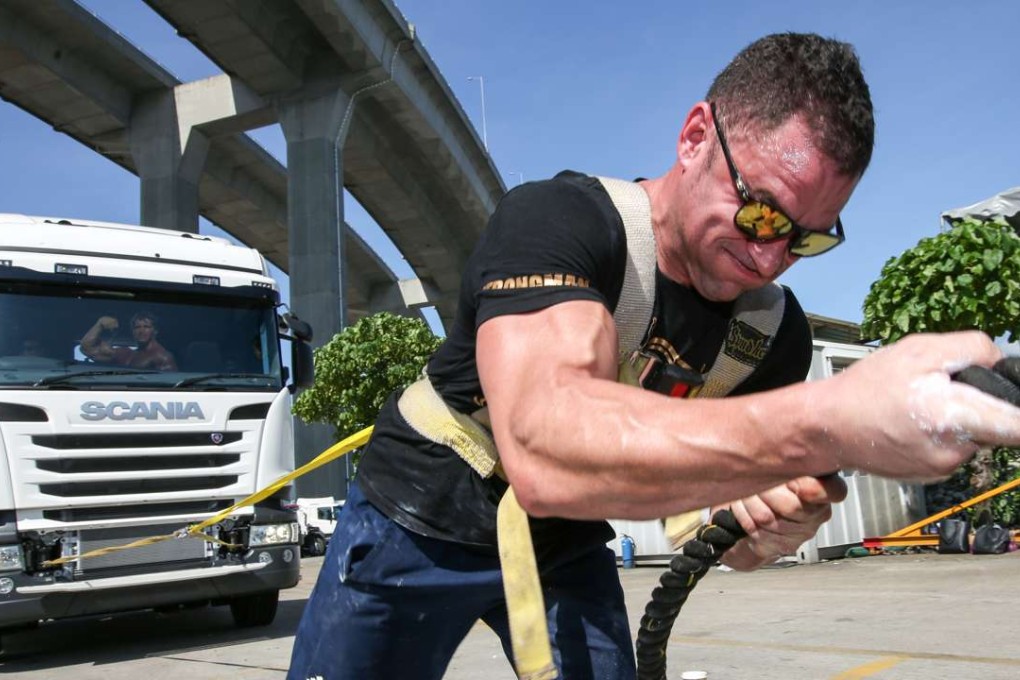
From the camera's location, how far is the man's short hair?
159 centimetres

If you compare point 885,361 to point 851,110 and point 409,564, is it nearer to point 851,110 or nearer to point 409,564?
point 851,110

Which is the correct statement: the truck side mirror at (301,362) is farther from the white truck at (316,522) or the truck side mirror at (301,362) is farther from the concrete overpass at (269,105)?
the concrete overpass at (269,105)

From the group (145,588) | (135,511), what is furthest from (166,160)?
(145,588)

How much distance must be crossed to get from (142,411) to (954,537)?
9.33 meters

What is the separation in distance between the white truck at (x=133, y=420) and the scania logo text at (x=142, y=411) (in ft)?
0.03

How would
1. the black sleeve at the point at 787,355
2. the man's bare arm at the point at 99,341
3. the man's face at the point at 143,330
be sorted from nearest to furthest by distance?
the black sleeve at the point at 787,355 < the man's bare arm at the point at 99,341 < the man's face at the point at 143,330

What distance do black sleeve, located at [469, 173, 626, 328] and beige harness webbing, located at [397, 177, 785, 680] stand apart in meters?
0.05

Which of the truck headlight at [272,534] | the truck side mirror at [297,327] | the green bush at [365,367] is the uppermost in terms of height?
the green bush at [365,367]

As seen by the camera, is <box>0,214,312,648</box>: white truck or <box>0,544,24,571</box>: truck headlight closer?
<box>0,544,24,571</box>: truck headlight

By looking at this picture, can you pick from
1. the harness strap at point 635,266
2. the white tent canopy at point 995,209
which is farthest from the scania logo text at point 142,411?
the white tent canopy at point 995,209

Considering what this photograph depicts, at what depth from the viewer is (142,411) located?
687 centimetres

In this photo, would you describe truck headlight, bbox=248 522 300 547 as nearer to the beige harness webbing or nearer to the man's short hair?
the beige harness webbing

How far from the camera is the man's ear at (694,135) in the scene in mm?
1820

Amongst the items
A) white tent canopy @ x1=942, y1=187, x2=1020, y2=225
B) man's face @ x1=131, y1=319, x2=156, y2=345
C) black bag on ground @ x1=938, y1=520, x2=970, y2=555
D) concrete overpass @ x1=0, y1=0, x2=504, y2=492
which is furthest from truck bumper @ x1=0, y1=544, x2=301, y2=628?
concrete overpass @ x1=0, y1=0, x2=504, y2=492
